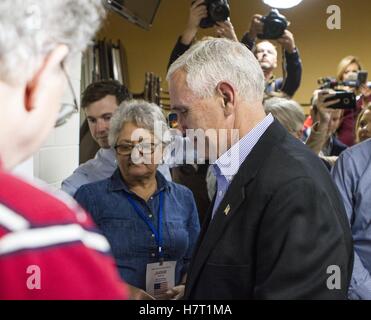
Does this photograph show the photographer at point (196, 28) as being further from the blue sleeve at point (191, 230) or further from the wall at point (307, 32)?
the wall at point (307, 32)

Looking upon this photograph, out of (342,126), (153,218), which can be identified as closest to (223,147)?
(153,218)

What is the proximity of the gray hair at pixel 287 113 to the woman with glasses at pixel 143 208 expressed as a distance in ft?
1.80

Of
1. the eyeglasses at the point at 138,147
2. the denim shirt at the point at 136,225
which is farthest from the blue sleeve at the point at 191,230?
the eyeglasses at the point at 138,147

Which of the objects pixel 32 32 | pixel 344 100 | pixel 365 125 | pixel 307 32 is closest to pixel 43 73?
pixel 32 32

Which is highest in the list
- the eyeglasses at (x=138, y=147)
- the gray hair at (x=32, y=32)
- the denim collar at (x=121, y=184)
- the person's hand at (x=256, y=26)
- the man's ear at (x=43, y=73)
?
the person's hand at (x=256, y=26)

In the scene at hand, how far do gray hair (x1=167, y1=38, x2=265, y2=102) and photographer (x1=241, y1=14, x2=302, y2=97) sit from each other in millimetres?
1461

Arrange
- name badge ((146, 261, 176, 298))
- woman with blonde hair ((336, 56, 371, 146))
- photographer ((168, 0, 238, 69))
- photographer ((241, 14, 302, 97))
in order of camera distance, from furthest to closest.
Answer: woman with blonde hair ((336, 56, 371, 146)) → photographer ((241, 14, 302, 97)) → photographer ((168, 0, 238, 69)) → name badge ((146, 261, 176, 298))

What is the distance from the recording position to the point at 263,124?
3.68ft

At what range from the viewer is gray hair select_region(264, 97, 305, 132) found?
2.10 metres

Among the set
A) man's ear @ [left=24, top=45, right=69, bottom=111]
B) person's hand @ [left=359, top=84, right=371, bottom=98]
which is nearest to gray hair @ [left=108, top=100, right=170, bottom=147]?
man's ear @ [left=24, top=45, right=69, bottom=111]

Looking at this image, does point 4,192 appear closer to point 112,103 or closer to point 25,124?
point 25,124

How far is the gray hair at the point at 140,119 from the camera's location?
5.69 feet

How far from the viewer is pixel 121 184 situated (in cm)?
169

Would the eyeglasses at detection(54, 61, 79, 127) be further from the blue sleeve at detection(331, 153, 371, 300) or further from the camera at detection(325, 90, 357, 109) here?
the camera at detection(325, 90, 357, 109)
